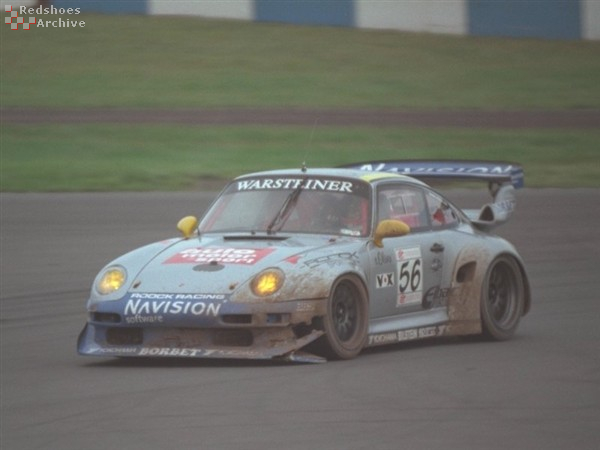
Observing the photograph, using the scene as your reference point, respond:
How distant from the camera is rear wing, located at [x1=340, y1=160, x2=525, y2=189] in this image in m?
10.8

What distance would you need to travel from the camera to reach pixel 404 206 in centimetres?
984

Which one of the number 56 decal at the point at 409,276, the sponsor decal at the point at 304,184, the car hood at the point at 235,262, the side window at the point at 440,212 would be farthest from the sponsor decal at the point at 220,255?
the side window at the point at 440,212

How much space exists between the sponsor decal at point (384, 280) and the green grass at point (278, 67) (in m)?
17.0

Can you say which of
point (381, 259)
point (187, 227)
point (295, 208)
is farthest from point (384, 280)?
point (187, 227)

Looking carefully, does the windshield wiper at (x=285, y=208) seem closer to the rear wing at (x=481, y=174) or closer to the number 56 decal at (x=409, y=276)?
the number 56 decal at (x=409, y=276)

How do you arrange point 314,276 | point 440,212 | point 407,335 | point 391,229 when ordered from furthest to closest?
1. point 440,212
2. point 407,335
3. point 391,229
4. point 314,276

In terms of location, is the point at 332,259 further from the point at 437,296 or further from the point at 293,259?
the point at 437,296

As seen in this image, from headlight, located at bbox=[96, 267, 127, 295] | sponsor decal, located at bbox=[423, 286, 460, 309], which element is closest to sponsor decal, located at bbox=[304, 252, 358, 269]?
sponsor decal, located at bbox=[423, 286, 460, 309]

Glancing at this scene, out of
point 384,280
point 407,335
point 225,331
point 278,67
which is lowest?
point 407,335

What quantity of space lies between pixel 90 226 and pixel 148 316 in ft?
22.0

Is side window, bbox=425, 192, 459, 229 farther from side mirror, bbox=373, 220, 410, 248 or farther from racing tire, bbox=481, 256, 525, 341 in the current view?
side mirror, bbox=373, 220, 410, 248

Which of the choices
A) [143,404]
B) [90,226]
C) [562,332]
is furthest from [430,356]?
[90,226]

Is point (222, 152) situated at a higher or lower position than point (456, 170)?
lower

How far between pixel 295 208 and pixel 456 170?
6.03ft
